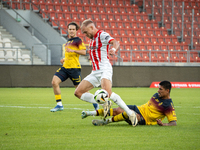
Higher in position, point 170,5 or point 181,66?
point 170,5

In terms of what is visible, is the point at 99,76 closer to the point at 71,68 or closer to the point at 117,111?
the point at 117,111

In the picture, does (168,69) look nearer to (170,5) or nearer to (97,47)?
(170,5)

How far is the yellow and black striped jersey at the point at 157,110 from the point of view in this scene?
5.23 m

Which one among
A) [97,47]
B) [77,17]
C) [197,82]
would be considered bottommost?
[197,82]

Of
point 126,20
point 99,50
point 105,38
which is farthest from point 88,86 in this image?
point 126,20

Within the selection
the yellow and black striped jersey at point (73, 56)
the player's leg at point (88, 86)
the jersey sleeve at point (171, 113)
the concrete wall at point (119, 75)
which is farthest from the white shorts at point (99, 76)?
the concrete wall at point (119, 75)

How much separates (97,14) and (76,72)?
1912 cm

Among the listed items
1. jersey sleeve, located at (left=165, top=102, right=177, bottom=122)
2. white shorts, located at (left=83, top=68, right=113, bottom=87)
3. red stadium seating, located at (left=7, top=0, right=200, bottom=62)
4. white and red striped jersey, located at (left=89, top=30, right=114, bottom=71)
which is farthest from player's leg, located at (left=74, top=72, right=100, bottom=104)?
red stadium seating, located at (left=7, top=0, right=200, bottom=62)

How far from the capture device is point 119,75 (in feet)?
65.0

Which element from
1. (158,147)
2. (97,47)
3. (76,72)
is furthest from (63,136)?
(76,72)

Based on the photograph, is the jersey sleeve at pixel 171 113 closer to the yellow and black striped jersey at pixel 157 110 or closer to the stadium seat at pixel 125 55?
the yellow and black striped jersey at pixel 157 110

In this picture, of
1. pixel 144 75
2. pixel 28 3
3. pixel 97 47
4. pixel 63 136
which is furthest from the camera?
pixel 28 3

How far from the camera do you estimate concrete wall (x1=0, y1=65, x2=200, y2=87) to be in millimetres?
18438

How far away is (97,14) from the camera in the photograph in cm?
2636
